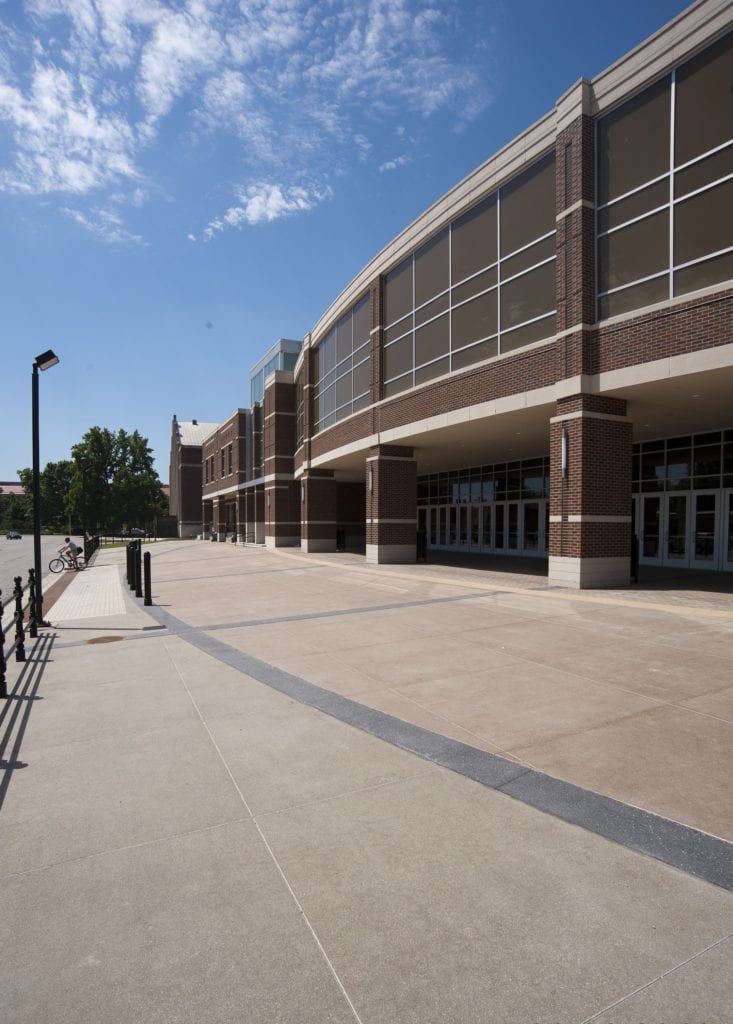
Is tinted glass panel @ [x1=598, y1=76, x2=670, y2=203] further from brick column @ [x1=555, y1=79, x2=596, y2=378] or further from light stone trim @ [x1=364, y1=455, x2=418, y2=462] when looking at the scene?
light stone trim @ [x1=364, y1=455, x2=418, y2=462]

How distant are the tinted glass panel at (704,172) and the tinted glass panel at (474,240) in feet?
16.5

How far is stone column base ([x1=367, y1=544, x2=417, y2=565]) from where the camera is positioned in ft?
69.1

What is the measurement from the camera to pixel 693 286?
1104 centimetres

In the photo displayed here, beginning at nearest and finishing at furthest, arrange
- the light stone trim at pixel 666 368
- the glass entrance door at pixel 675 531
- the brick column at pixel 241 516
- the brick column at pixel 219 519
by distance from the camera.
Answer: the light stone trim at pixel 666 368, the glass entrance door at pixel 675 531, the brick column at pixel 241 516, the brick column at pixel 219 519

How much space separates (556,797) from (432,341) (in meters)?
16.2

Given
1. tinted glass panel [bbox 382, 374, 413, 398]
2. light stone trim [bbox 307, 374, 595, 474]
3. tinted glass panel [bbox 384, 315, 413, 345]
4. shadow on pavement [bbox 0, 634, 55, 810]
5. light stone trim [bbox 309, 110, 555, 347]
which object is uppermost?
light stone trim [bbox 309, 110, 555, 347]

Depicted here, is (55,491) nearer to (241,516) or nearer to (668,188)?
(241,516)

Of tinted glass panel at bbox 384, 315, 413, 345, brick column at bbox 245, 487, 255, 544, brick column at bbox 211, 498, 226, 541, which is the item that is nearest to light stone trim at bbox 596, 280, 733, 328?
tinted glass panel at bbox 384, 315, 413, 345

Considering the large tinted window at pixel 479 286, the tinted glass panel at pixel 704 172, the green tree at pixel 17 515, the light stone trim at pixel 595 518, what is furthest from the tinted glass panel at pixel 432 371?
the green tree at pixel 17 515

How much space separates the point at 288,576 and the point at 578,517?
883 centimetres

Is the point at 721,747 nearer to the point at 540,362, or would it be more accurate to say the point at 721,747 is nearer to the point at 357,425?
the point at 540,362

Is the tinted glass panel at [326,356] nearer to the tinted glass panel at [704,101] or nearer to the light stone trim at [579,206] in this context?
the light stone trim at [579,206]

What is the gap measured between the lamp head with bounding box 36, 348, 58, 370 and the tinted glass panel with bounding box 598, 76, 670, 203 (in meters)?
11.8

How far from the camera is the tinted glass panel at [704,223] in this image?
10.6 metres
